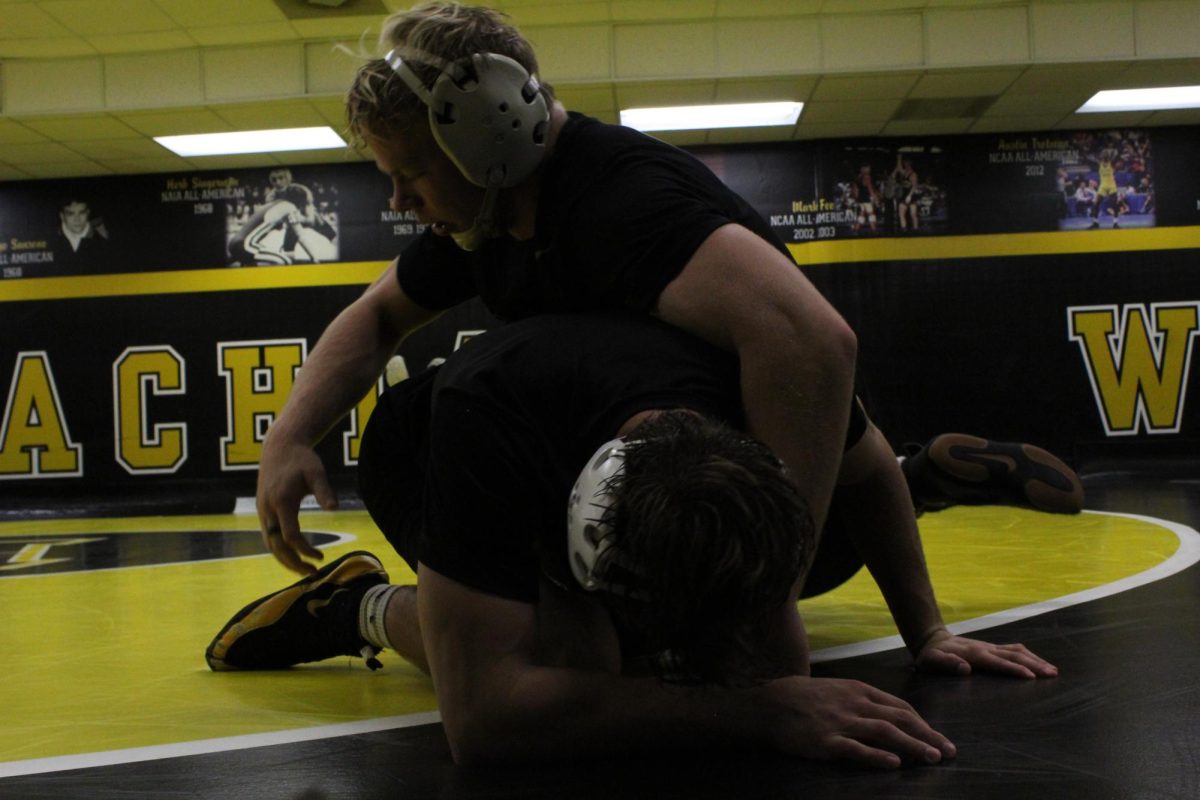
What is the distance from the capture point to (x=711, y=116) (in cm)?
812

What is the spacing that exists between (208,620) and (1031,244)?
748 centimetres

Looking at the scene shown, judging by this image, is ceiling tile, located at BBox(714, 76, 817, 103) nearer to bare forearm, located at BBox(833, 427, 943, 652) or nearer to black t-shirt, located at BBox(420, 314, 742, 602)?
bare forearm, located at BBox(833, 427, 943, 652)

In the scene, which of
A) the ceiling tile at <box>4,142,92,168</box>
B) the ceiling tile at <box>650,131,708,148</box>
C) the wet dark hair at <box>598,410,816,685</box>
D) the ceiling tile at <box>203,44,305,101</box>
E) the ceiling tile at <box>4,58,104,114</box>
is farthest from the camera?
the ceiling tile at <box>650,131,708,148</box>

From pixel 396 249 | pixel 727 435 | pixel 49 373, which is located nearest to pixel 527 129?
pixel 727 435

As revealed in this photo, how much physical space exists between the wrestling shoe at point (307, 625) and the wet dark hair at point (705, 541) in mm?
951

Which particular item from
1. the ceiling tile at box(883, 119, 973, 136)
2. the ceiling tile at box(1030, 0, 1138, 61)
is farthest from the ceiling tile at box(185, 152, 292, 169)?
the ceiling tile at box(1030, 0, 1138, 61)

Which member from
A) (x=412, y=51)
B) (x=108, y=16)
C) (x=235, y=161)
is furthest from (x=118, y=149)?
(x=412, y=51)

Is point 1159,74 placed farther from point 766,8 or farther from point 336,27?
point 336,27

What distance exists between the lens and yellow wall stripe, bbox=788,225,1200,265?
8617 millimetres

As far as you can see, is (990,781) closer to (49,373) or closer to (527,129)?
(527,129)

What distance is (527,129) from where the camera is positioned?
5.19ft

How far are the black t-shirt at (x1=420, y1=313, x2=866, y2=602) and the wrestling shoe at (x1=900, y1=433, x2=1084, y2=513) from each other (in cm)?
116

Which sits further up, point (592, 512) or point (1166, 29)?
point (1166, 29)

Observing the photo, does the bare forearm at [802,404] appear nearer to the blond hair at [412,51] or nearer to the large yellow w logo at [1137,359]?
the blond hair at [412,51]
